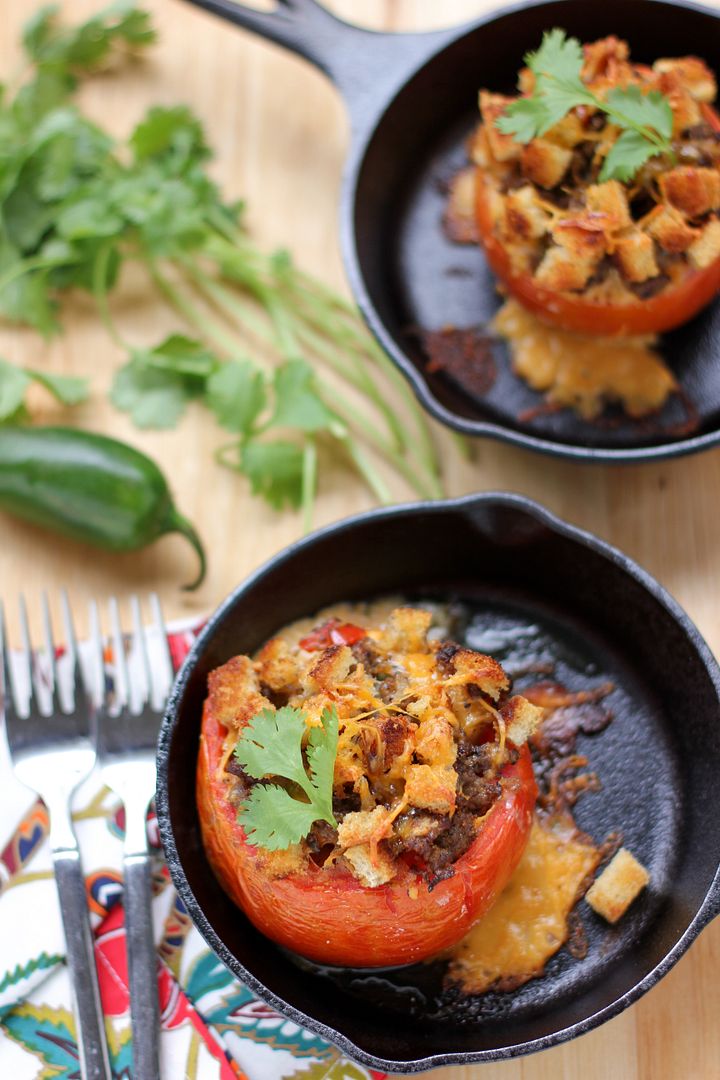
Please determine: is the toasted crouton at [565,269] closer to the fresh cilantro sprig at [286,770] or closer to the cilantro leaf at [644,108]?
the cilantro leaf at [644,108]

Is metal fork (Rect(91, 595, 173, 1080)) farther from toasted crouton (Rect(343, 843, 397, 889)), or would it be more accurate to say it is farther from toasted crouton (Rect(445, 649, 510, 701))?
toasted crouton (Rect(445, 649, 510, 701))

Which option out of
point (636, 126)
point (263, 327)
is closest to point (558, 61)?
point (636, 126)

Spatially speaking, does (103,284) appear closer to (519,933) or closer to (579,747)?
(579,747)

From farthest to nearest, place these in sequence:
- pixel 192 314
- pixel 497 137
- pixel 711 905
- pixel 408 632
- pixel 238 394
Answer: pixel 192 314 < pixel 238 394 < pixel 497 137 < pixel 408 632 < pixel 711 905

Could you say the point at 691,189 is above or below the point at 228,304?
above

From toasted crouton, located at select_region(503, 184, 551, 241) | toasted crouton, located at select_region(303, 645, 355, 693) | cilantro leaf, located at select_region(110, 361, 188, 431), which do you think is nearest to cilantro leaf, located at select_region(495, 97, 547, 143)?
toasted crouton, located at select_region(503, 184, 551, 241)

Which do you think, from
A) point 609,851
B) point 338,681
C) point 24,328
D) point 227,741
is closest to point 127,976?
point 227,741

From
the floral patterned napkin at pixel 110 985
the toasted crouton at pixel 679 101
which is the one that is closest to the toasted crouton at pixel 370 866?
the floral patterned napkin at pixel 110 985
